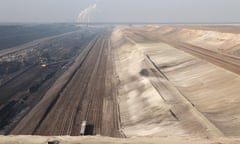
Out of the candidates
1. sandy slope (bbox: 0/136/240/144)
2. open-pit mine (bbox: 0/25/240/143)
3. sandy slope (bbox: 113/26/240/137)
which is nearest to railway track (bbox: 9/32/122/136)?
open-pit mine (bbox: 0/25/240/143)

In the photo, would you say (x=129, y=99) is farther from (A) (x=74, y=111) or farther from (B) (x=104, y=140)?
(B) (x=104, y=140)

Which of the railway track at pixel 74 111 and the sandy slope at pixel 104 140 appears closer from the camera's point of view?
the sandy slope at pixel 104 140

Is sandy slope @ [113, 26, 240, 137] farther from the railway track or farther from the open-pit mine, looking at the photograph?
the railway track

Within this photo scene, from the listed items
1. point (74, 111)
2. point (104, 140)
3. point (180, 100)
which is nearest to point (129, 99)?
point (74, 111)

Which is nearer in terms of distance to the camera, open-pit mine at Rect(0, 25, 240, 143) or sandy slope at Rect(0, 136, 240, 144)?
sandy slope at Rect(0, 136, 240, 144)

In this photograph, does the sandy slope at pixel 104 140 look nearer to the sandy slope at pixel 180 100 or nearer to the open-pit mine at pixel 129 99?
the open-pit mine at pixel 129 99

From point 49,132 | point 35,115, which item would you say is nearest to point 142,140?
point 49,132

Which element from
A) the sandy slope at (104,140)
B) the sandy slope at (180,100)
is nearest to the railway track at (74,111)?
the sandy slope at (180,100)

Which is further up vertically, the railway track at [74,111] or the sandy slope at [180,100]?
the sandy slope at [180,100]

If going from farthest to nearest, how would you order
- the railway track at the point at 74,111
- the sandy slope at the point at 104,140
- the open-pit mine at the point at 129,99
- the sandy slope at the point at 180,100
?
the railway track at the point at 74,111 < the open-pit mine at the point at 129,99 < the sandy slope at the point at 180,100 < the sandy slope at the point at 104,140

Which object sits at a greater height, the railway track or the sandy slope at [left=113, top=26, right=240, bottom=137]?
the sandy slope at [left=113, top=26, right=240, bottom=137]

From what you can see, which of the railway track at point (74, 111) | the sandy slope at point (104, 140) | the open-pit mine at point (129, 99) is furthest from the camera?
the railway track at point (74, 111)
